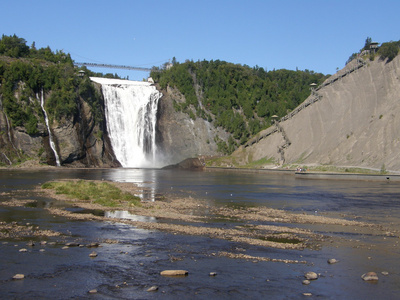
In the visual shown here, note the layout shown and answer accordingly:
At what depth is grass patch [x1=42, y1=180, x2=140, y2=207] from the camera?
32.4 m

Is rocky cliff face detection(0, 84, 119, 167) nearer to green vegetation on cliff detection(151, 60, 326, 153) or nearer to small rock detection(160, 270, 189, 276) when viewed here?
green vegetation on cliff detection(151, 60, 326, 153)

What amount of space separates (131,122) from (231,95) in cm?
2888

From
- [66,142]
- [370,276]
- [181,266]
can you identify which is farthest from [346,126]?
[181,266]

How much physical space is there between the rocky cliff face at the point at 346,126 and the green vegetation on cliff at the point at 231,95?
13.8m

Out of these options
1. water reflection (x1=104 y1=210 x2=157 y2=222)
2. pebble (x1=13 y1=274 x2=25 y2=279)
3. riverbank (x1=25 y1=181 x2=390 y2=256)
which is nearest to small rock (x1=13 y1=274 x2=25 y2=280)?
pebble (x1=13 y1=274 x2=25 y2=279)

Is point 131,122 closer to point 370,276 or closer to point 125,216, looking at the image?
point 125,216

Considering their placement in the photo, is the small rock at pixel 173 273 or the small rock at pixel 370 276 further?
the small rock at pixel 173 273

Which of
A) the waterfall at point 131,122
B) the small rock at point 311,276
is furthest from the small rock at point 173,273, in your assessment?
the waterfall at point 131,122

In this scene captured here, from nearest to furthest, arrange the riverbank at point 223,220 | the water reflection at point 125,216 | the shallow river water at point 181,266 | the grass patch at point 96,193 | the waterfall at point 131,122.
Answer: the shallow river water at point 181,266, the riverbank at point 223,220, the water reflection at point 125,216, the grass patch at point 96,193, the waterfall at point 131,122

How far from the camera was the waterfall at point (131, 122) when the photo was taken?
107625 millimetres

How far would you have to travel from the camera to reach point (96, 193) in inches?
1427

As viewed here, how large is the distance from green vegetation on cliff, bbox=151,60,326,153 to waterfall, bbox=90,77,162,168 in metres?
8.44

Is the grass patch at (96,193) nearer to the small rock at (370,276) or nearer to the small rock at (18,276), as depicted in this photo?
the small rock at (18,276)

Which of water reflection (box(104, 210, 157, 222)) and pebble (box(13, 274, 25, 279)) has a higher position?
water reflection (box(104, 210, 157, 222))
